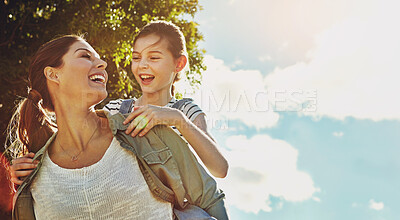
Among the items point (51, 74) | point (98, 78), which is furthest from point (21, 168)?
point (98, 78)

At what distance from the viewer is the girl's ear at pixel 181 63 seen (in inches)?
196

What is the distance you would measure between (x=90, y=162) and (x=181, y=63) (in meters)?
2.16

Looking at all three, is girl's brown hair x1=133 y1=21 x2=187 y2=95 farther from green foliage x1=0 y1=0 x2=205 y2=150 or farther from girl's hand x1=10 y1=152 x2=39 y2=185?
green foliage x1=0 y1=0 x2=205 y2=150

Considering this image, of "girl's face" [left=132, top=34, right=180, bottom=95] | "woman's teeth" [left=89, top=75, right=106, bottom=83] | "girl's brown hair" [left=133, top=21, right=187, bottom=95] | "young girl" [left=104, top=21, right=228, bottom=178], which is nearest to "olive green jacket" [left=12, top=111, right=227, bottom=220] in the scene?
"woman's teeth" [left=89, top=75, right=106, bottom=83]

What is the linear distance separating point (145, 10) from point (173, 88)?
627 centimetres

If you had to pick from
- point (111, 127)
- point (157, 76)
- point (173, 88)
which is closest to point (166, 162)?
point (111, 127)

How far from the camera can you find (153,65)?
463 cm

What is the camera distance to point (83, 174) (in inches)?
119

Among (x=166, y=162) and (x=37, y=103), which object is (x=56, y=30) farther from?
(x=166, y=162)

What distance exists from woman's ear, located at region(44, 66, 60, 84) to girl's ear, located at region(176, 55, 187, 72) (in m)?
1.84

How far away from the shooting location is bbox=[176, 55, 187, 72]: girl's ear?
4.97 metres

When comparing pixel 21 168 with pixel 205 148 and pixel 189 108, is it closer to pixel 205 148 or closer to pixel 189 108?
pixel 205 148

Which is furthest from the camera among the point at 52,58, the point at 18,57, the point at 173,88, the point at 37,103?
the point at 18,57

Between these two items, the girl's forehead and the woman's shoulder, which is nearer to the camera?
the woman's shoulder
